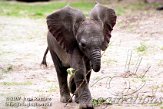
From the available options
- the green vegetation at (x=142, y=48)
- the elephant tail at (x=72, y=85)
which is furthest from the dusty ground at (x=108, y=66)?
the elephant tail at (x=72, y=85)

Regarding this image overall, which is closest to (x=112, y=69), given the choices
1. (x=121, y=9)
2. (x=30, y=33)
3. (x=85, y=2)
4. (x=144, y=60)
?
(x=144, y=60)

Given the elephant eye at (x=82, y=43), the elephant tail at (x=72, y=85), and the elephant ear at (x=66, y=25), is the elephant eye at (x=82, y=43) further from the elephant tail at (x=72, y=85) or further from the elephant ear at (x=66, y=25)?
the elephant tail at (x=72, y=85)

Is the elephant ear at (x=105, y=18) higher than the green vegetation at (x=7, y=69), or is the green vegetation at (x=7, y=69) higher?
the elephant ear at (x=105, y=18)

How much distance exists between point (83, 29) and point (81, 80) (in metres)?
0.69

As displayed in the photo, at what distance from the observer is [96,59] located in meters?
6.82

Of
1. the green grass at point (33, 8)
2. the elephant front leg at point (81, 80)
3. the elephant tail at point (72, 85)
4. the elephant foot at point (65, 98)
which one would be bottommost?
the green grass at point (33, 8)

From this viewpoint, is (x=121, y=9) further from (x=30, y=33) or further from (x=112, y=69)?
(x=112, y=69)

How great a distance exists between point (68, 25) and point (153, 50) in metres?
5.20

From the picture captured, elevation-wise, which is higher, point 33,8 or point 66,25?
point 66,25

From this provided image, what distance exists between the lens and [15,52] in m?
13.2

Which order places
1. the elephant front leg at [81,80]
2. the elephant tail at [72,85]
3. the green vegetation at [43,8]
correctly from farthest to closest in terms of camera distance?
the green vegetation at [43,8]
the elephant tail at [72,85]
the elephant front leg at [81,80]

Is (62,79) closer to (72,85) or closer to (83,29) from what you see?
(72,85)

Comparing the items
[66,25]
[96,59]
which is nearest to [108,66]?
[66,25]

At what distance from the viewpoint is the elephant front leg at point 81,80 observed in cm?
725
